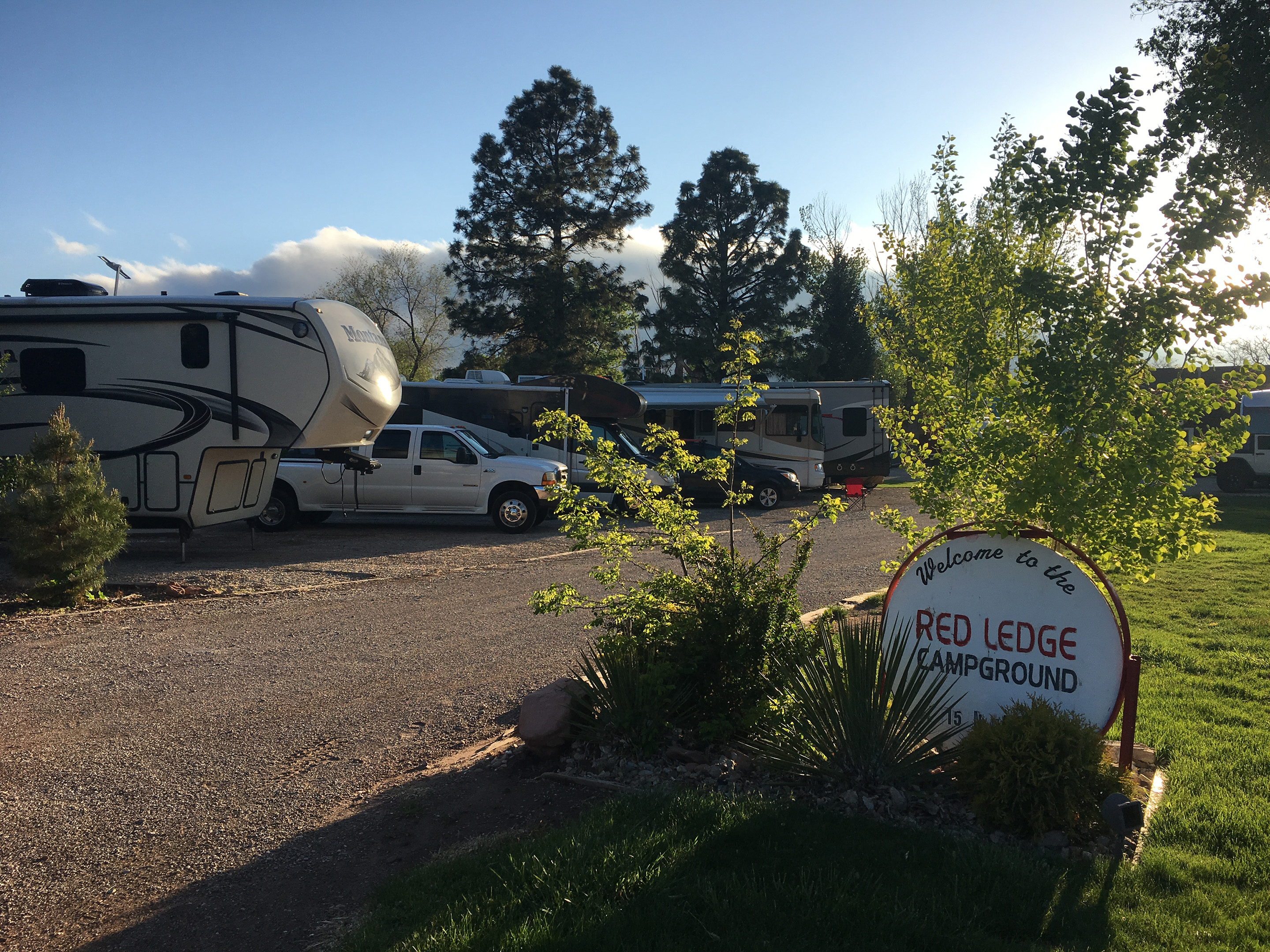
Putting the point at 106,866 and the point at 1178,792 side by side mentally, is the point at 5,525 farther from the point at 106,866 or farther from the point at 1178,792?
the point at 1178,792

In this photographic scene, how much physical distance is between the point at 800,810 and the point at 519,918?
1.34 meters

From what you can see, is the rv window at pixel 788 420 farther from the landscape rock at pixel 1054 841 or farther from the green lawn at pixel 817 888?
the landscape rock at pixel 1054 841

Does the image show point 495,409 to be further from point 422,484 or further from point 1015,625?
point 1015,625

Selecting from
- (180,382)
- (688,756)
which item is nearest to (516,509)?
(180,382)

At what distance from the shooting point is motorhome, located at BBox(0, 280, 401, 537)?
12.1 metres

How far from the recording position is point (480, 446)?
644 inches

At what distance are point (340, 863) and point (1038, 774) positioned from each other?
2964 mm

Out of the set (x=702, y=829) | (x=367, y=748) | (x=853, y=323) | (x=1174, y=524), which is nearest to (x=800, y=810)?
(x=702, y=829)

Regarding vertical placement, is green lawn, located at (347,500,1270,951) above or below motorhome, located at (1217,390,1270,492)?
below

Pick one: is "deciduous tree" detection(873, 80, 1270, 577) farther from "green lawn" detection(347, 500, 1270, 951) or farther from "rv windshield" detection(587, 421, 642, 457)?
"rv windshield" detection(587, 421, 642, 457)

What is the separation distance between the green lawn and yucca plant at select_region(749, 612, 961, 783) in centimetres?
31

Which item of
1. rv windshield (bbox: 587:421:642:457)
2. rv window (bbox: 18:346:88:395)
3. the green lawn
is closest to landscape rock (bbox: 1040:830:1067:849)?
the green lawn

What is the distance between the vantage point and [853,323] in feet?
141

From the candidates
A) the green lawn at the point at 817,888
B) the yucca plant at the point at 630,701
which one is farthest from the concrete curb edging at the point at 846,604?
the green lawn at the point at 817,888
